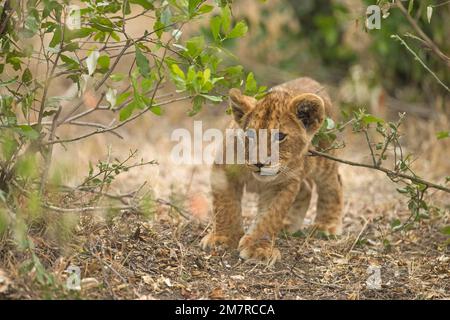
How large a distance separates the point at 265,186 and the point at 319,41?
487 centimetres

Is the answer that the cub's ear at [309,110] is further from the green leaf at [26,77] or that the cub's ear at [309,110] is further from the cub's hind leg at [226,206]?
the green leaf at [26,77]

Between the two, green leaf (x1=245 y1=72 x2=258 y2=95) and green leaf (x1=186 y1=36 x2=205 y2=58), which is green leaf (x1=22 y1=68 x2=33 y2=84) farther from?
green leaf (x1=245 y1=72 x2=258 y2=95)

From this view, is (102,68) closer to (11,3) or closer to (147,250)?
(11,3)

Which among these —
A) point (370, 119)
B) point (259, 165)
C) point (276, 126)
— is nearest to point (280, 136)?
point (276, 126)

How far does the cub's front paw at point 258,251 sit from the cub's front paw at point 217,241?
129 millimetres

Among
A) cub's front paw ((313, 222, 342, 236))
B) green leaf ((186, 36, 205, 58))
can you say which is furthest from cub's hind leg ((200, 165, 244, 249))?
green leaf ((186, 36, 205, 58))

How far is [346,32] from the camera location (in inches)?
396

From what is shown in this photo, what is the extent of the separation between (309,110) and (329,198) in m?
1.42

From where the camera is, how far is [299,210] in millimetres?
6348

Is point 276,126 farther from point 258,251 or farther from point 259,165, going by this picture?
point 258,251

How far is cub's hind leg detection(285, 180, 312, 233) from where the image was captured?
6.26 m

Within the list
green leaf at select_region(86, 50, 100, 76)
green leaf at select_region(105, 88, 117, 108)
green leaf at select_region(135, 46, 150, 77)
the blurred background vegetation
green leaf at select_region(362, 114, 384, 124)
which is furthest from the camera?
the blurred background vegetation

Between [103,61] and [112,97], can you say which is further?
[103,61]

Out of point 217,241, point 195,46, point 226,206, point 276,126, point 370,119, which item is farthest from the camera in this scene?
point 226,206
